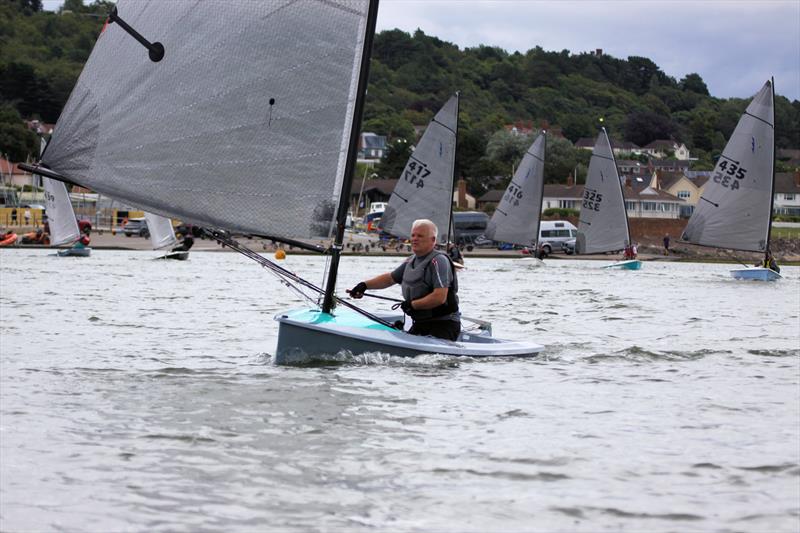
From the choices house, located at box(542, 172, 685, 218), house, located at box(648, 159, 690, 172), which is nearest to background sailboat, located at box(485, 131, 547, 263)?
house, located at box(542, 172, 685, 218)

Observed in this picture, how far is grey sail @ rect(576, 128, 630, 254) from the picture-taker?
4803 centimetres

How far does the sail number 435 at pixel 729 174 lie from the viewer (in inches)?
1453

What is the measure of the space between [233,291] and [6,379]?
49.9 ft

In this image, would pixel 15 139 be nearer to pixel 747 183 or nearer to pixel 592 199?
pixel 592 199

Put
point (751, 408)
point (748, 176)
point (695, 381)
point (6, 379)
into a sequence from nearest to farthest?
point (751, 408)
point (6, 379)
point (695, 381)
point (748, 176)

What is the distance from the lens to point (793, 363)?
41.6 feet

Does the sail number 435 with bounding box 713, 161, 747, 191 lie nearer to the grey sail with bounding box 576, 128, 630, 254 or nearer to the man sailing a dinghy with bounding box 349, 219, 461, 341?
the grey sail with bounding box 576, 128, 630, 254

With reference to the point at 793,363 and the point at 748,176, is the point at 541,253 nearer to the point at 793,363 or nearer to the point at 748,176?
the point at 748,176

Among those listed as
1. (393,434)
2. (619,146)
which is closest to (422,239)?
(393,434)

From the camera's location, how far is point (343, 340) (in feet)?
34.8

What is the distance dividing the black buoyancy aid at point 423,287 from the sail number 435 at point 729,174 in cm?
2765

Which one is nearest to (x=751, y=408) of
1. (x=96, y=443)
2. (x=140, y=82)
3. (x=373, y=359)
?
(x=373, y=359)

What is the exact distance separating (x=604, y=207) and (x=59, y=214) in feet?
70.7

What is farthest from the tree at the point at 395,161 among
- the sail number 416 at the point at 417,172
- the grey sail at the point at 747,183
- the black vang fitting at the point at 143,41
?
the black vang fitting at the point at 143,41
